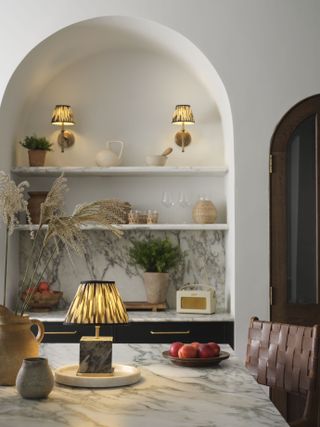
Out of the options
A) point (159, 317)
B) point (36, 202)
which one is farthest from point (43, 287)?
point (159, 317)

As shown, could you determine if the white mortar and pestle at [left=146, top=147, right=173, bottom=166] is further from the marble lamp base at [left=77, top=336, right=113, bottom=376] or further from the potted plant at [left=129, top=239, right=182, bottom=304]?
the marble lamp base at [left=77, top=336, right=113, bottom=376]

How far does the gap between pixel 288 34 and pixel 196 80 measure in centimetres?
87

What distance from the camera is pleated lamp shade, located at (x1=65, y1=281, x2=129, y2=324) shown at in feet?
7.64

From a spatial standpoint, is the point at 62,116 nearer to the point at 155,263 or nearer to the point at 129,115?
the point at 129,115

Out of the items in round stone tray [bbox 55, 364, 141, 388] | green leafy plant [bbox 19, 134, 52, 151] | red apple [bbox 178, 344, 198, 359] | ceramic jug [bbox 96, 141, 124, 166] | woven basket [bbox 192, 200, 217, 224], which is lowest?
round stone tray [bbox 55, 364, 141, 388]

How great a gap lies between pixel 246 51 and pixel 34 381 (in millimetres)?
2889

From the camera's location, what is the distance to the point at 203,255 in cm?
493

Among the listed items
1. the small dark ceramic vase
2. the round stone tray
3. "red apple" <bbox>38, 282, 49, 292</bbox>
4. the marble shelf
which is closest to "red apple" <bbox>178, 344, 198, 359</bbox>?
the round stone tray

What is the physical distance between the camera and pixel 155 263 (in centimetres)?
475

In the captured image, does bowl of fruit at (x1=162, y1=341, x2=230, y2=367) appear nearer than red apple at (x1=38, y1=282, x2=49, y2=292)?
Yes

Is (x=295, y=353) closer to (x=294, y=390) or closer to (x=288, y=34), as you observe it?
(x=294, y=390)

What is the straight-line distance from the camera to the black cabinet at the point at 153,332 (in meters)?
4.27

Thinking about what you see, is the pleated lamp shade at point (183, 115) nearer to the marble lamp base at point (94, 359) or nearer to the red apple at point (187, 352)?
the red apple at point (187, 352)

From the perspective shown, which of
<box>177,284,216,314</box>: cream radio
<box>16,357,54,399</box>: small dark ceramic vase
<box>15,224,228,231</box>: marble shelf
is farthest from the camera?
<box>15,224,228,231</box>: marble shelf
